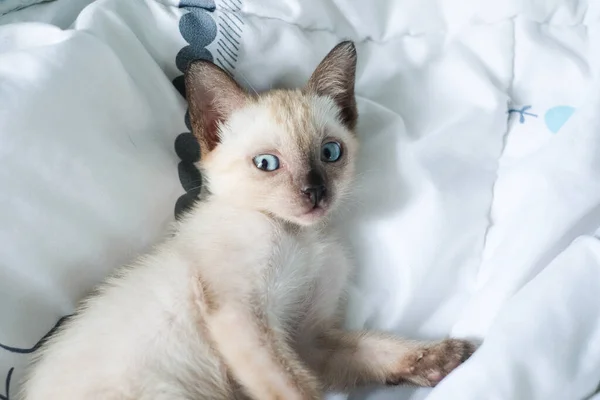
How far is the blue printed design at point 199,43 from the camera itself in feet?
4.39

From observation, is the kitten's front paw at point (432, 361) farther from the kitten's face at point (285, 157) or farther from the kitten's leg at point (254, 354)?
the kitten's face at point (285, 157)

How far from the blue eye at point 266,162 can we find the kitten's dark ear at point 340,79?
208 mm

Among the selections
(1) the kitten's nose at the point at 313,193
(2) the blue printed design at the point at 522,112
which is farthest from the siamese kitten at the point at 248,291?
(2) the blue printed design at the point at 522,112

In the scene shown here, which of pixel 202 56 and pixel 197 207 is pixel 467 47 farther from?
pixel 197 207

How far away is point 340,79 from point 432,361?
63cm

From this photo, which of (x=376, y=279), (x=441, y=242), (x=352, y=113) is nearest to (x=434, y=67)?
(x=352, y=113)

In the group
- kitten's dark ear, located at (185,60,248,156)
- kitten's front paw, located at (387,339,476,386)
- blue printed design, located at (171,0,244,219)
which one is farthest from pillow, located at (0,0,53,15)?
kitten's front paw, located at (387,339,476,386)

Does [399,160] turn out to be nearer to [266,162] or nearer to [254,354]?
[266,162]

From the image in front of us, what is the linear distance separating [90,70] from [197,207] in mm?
365

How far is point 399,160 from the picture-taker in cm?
137

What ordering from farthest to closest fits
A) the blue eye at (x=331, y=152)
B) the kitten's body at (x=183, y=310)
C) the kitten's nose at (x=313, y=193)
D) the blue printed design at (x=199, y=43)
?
the blue printed design at (x=199, y=43) < the blue eye at (x=331, y=152) < the kitten's nose at (x=313, y=193) < the kitten's body at (x=183, y=310)

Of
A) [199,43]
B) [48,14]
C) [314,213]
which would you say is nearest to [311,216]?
[314,213]

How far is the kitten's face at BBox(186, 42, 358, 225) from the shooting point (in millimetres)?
1153

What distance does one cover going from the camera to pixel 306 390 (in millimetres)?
1016
